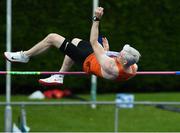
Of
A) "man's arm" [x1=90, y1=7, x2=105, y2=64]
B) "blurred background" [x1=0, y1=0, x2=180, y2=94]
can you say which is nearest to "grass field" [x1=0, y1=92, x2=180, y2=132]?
"man's arm" [x1=90, y1=7, x2=105, y2=64]

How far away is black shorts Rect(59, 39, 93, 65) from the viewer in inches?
370

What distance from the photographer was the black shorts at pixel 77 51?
370 inches

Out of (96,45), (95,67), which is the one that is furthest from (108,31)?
(96,45)

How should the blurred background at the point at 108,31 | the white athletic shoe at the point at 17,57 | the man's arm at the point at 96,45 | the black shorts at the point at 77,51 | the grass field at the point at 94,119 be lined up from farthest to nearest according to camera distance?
the blurred background at the point at 108,31 < the grass field at the point at 94,119 < the white athletic shoe at the point at 17,57 < the black shorts at the point at 77,51 < the man's arm at the point at 96,45

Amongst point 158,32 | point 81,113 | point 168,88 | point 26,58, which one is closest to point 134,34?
point 158,32

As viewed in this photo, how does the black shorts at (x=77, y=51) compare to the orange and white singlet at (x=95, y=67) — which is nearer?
the orange and white singlet at (x=95, y=67)

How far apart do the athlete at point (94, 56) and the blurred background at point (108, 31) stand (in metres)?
5.74

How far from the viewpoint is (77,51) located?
369 inches

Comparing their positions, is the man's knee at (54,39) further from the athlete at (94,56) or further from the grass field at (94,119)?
the grass field at (94,119)

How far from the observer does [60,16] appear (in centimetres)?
1577

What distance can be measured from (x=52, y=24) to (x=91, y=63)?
21.3 feet

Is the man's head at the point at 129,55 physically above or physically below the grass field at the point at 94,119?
above

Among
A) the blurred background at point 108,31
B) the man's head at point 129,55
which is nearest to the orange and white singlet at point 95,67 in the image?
the man's head at point 129,55

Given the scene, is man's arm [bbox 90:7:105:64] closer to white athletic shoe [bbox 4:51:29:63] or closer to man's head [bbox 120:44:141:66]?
man's head [bbox 120:44:141:66]
